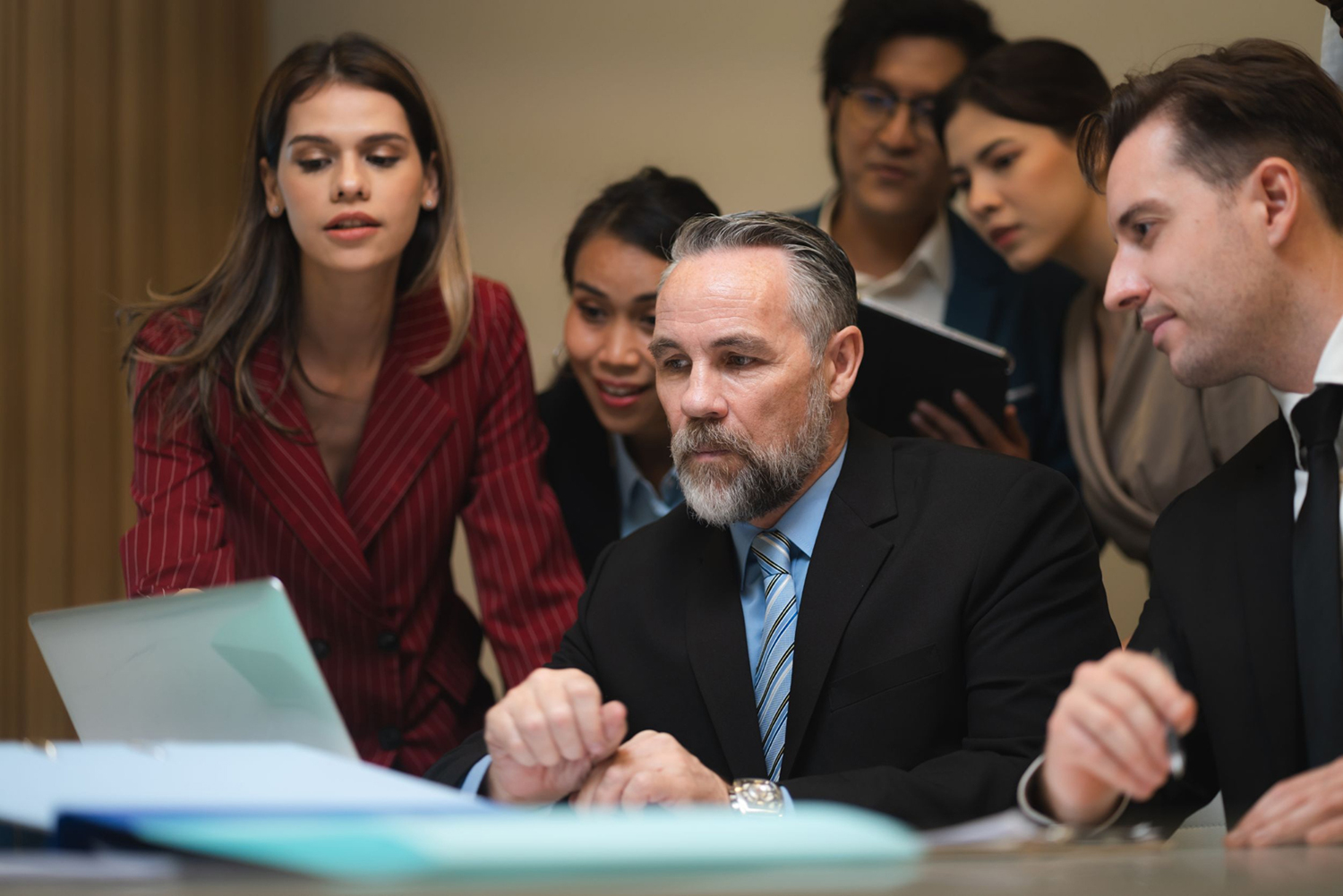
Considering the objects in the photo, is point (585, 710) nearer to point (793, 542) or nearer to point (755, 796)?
point (755, 796)

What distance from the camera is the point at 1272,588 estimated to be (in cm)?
136

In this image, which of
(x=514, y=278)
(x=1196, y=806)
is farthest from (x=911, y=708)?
(x=514, y=278)

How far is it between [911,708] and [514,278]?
2.96m

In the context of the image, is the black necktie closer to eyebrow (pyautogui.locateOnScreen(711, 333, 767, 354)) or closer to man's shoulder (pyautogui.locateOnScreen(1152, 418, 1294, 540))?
man's shoulder (pyautogui.locateOnScreen(1152, 418, 1294, 540))

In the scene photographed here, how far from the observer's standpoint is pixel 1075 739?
1.00m

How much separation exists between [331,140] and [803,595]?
1.08m

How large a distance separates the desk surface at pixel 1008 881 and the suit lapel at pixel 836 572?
697 mm

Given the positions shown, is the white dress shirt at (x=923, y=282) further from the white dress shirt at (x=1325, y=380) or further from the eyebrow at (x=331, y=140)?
the white dress shirt at (x=1325, y=380)

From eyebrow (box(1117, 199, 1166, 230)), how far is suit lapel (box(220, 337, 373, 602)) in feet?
4.08

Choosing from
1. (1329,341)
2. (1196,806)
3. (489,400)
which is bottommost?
(1196,806)

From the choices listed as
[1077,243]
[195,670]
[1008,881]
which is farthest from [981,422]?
[1008,881]

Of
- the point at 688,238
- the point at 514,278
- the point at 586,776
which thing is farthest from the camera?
the point at 514,278

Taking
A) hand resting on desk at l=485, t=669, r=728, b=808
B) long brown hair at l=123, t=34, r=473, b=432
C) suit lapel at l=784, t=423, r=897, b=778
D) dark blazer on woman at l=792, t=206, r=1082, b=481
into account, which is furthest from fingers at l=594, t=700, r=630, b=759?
dark blazer on woman at l=792, t=206, r=1082, b=481

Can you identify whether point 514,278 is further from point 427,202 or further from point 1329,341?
point 1329,341
